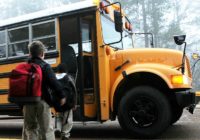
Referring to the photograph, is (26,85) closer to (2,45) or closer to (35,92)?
(35,92)

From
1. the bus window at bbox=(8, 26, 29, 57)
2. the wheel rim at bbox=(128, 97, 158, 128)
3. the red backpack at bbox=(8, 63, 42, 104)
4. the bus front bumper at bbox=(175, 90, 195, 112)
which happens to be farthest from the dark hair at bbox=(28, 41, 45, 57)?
the bus window at bbox=(8, 26, 29, 57)

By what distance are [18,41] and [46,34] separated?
680 millimetres

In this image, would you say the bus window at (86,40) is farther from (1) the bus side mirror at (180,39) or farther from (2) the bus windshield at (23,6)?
(2) the bus windshield at (23,6)

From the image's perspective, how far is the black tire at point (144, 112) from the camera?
6.36 metres

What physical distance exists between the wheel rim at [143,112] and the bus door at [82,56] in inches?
28.7

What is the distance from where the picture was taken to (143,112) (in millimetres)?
6453

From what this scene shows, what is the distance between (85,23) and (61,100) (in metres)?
2.70

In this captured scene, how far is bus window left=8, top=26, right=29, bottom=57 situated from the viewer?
24.9 ft

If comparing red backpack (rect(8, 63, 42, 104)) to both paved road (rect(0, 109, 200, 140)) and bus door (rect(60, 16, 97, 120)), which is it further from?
paved road (rect(0, 109, 200, 140))

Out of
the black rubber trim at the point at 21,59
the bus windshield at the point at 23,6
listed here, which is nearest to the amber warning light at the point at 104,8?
the black rubber trim at the point at 21,59

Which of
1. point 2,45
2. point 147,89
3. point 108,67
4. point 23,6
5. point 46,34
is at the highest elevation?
point 23,6

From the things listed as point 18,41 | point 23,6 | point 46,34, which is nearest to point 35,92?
point 46,34

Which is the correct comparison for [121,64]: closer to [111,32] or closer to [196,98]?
[111,32]

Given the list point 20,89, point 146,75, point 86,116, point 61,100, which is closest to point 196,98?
point 146,75
